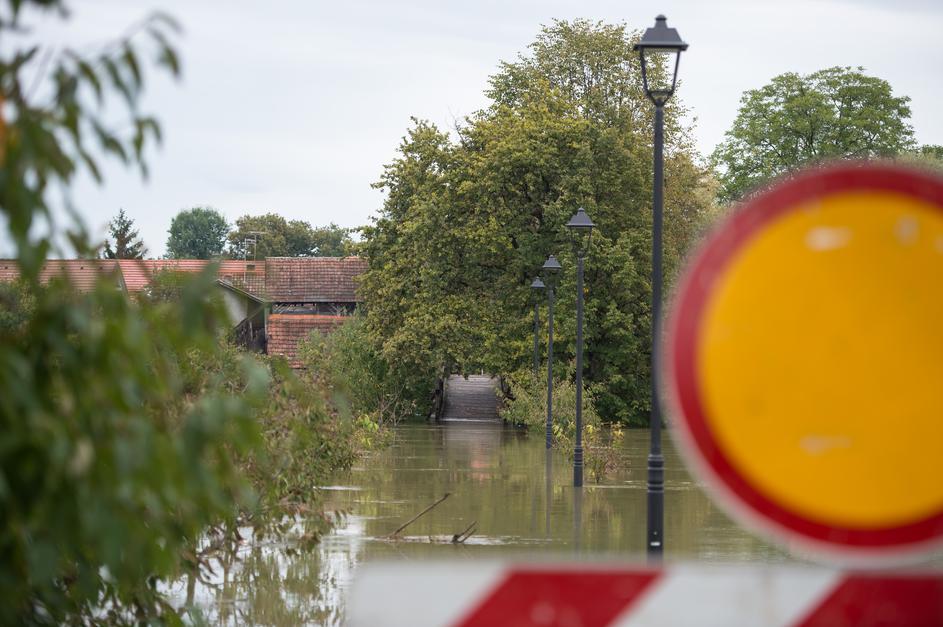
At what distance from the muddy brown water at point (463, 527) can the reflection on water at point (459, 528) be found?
2cm

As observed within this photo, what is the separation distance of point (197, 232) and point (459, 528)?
400ft

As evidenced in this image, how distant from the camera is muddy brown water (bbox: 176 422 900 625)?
16922 mm

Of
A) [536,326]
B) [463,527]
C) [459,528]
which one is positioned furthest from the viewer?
[536,326]

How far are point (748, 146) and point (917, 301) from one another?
208 feet

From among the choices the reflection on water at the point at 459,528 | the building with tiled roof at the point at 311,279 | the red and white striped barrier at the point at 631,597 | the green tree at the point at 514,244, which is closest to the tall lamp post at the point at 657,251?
the reflection on water at the point at 459,528

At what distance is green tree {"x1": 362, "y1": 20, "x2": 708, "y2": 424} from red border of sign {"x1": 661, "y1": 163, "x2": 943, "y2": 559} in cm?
5188

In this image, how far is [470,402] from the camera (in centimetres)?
7706

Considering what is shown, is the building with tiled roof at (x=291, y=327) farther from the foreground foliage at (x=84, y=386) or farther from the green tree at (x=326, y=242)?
the foreground foliage at (x=84, y=386)

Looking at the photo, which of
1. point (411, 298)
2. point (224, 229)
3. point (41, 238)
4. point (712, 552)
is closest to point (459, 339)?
point (411, 298)

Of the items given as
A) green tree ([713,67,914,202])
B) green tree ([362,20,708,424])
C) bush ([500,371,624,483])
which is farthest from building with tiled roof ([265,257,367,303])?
bush ([500,371,624,483])

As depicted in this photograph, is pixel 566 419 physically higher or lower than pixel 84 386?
lower

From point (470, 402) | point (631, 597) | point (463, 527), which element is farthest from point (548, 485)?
point (470, 402)

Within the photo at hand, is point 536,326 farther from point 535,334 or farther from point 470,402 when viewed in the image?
point 470,402

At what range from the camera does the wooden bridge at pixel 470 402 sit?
2886 inches
